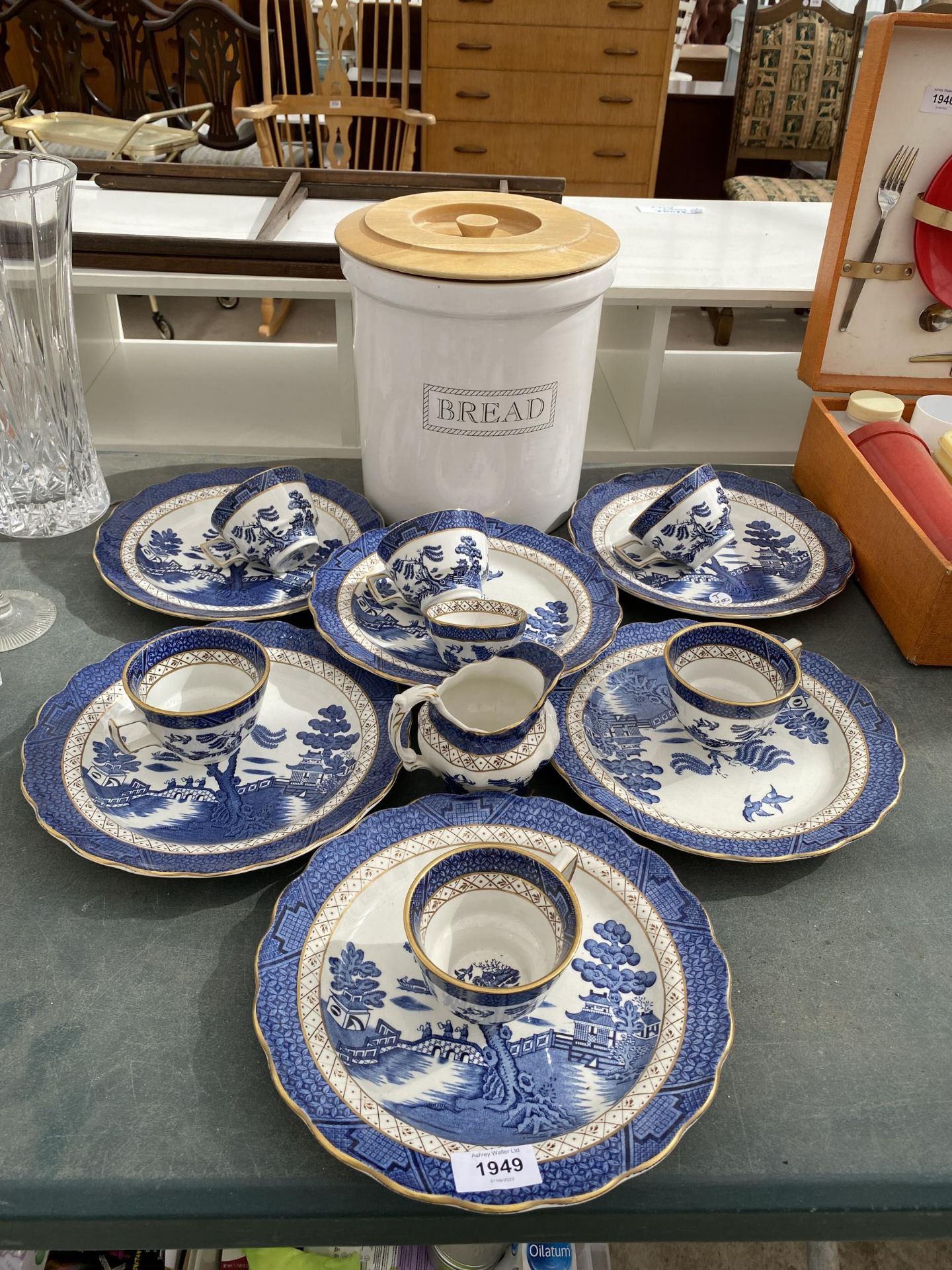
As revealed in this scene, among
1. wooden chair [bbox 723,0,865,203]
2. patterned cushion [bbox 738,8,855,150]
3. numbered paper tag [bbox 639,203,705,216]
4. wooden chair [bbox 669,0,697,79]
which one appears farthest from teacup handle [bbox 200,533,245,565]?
wooden chair [bbox 669,0,697,79]

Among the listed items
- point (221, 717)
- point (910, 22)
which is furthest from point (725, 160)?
point (221, 717)

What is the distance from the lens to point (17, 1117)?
0.46 metres

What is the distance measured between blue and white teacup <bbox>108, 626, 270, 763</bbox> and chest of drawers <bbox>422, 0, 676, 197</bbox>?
3093mm

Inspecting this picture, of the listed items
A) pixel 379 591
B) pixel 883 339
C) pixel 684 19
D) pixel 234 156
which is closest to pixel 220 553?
pixel 379 591

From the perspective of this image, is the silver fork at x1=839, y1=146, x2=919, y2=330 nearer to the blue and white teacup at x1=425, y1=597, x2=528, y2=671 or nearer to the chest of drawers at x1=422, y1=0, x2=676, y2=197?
the blue and white teacup at x1=425, y1=597, x2=528, y2=671

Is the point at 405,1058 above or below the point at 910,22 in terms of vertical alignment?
below

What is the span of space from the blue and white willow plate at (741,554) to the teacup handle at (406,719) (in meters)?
0.26

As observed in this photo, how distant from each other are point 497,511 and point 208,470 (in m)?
0.30

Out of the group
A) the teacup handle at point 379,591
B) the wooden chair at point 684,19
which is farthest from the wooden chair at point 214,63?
the teacup handle at point 379,591

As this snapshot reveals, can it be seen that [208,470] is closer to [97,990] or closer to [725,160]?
[97,990]

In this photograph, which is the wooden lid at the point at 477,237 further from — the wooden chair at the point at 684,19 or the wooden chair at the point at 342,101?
the wooden chair at the point at 684,19

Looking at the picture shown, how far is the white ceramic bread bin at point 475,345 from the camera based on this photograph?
28.0 inches

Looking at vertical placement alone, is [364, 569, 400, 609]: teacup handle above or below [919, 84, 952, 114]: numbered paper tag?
below

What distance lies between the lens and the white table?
41.9 inches
